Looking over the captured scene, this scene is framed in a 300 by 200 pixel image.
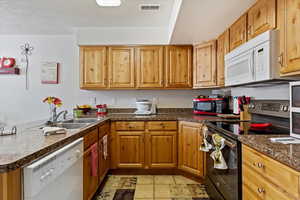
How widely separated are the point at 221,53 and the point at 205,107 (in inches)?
33.5

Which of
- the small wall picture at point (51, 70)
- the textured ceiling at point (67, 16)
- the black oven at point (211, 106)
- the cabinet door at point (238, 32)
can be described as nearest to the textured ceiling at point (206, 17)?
the cabinet door at point (238, 32)

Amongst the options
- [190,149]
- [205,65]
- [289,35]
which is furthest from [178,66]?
[289,35]

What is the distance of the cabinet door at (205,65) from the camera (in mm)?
3160

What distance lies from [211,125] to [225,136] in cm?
44

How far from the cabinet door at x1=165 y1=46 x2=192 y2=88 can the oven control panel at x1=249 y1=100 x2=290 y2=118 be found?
122 centimetres

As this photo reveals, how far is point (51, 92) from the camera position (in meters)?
3.86

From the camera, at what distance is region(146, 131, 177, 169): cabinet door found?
3123mm

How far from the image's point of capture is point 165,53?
3.54 meters

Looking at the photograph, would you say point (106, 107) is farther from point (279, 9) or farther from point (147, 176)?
point (279, 9)

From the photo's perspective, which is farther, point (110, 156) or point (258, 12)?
point (110, 156)

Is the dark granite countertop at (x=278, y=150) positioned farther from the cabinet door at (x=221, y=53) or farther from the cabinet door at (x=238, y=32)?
the cabinet door at (x=221, y=53)

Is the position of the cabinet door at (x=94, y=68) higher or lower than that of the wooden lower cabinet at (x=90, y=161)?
higher

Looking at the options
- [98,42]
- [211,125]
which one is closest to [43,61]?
[98,42]

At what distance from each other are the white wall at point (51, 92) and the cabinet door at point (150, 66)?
351mm
